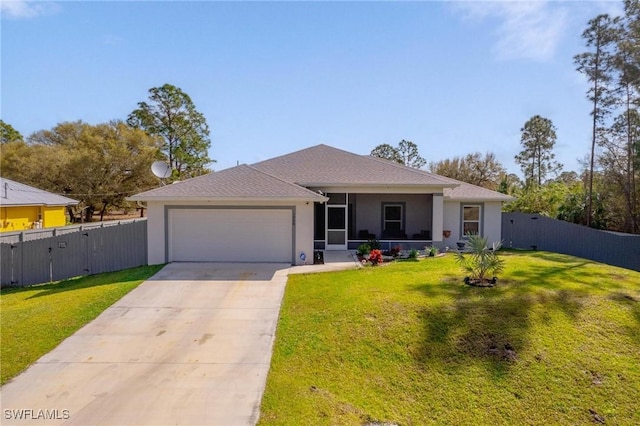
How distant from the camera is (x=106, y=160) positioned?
35469 mm

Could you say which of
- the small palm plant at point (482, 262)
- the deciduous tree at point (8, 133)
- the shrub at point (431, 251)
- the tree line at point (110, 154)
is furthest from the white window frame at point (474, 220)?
the deciduous tree at point (8, 133)

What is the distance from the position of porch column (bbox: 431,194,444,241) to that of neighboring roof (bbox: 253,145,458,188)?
2.49 ft

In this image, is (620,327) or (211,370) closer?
(211,370)

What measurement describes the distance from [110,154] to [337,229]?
30453 millimetres

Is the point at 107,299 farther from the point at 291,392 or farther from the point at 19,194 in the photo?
the point at 19,194

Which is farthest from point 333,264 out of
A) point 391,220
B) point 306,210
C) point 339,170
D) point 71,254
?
point 71,254

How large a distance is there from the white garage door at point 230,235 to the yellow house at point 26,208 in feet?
53.8

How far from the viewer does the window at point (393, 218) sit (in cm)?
1792

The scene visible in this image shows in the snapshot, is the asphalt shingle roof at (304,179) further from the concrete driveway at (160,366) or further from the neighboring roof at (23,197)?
the neighboring roof at (23,197)

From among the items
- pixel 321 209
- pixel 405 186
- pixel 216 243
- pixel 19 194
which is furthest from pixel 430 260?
pixel 19 194

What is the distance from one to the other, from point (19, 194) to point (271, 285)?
23.9 meters

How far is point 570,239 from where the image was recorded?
16328 millimetres

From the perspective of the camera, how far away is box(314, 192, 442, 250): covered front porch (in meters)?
15.8

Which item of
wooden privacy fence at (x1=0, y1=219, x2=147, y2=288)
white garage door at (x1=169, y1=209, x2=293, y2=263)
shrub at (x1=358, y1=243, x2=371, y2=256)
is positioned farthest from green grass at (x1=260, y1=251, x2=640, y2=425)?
wooden privacy fence at (x1=0, y1=219, x2=147, y2=288)
